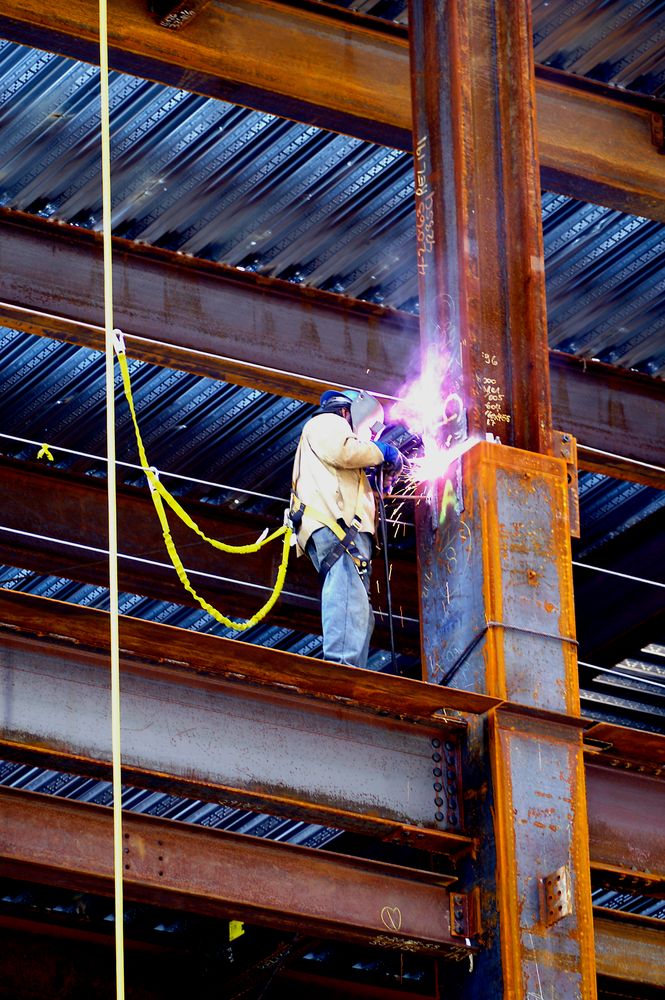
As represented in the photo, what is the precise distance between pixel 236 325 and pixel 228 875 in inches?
177

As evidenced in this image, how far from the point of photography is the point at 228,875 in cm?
847

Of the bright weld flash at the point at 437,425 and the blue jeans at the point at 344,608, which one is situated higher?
the bright weld flash at the point at 437,425

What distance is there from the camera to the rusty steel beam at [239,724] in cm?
830

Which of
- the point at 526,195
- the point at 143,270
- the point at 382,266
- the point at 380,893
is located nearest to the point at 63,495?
the point at 143,270

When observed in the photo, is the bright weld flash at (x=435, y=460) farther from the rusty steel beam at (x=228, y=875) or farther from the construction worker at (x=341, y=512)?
the rusty steel beam at (x=228, y=875)

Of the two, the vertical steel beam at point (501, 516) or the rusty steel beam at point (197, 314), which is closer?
the vertical steel beam at point (501, 516)

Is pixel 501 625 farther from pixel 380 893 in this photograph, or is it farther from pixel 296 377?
pixel 296 377

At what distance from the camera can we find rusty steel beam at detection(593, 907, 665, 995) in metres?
9.38

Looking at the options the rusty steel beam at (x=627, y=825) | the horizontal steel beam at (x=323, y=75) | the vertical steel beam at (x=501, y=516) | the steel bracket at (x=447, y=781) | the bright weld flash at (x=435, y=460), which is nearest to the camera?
the vertical steel beam at (x=501, y=516)

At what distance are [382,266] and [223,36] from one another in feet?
6.95

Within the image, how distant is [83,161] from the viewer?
39.0 feet

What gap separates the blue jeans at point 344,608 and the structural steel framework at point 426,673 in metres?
0.37

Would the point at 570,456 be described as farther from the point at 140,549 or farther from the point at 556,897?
the point at 140,549

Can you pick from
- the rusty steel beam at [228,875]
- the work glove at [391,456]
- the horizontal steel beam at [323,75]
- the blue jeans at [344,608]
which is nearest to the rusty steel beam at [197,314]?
the horizontal steel beam at [323,75]
